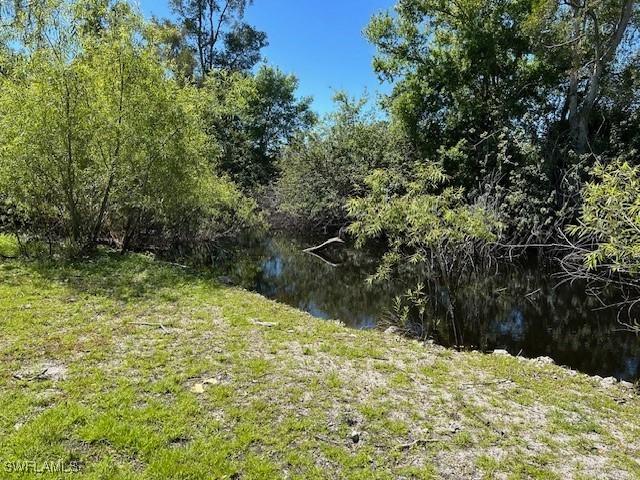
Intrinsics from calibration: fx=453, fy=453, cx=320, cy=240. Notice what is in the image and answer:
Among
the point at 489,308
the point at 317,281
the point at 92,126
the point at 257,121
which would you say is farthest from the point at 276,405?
the point at 257,121

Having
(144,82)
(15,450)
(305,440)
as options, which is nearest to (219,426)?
(305,440)

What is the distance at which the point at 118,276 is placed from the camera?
27.6 ft

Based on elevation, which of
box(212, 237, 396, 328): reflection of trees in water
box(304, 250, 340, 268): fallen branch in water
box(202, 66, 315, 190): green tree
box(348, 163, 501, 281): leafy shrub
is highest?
box(202, 66, 315, 190): green tree

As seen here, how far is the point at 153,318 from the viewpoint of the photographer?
244 inches

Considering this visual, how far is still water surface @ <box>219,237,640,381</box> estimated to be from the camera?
287 inches

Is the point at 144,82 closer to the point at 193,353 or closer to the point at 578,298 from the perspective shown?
the point at 193,353

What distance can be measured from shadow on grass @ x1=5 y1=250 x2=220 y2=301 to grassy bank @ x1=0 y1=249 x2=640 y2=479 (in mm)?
1170

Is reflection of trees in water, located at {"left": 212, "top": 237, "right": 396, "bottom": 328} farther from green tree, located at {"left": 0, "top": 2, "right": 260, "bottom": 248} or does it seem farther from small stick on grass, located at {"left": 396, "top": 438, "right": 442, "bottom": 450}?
small stick on grass, located at {"left": 396, "top": 438, "right": 442, "bottom": 450}

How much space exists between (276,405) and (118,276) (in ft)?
18.6

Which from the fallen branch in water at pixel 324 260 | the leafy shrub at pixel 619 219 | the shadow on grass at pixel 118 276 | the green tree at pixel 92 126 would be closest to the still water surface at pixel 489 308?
the fallen branch in water at pixel 324 260

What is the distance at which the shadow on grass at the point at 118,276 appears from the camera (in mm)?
7496

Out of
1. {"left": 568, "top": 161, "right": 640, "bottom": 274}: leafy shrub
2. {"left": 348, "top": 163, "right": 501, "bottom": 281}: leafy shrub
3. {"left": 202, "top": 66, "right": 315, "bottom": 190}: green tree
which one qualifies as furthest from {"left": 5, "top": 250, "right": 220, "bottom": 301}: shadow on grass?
{"left": 202, "top": 66, "right": 315, "bottom": 190}: green tree

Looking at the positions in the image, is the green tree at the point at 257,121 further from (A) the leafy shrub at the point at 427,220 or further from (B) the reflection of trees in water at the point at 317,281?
(A) the leafy shrub at the point at 427,220

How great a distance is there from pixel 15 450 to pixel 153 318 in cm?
318
